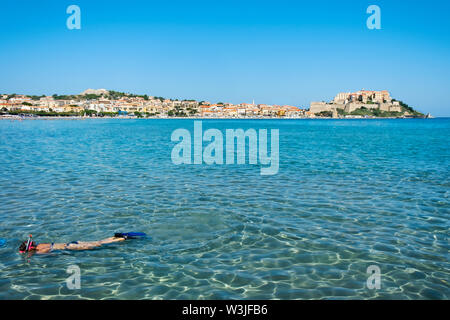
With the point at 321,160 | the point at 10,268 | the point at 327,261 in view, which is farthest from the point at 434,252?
the point at 321,160

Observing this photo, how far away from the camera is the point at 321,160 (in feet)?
83.8

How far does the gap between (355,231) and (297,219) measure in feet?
5.92

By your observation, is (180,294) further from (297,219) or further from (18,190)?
(18,190)

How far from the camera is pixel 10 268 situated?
24.8 ft

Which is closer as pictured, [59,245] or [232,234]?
[59,245]

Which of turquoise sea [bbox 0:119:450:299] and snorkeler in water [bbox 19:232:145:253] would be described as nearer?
turquoise sea [bbox 0:119:450:299]

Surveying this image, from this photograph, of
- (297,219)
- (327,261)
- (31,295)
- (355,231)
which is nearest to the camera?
(31,295)

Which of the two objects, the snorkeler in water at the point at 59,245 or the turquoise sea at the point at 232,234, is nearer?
the turquoise sea at the point at 232,234

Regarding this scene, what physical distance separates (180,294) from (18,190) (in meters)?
11.5

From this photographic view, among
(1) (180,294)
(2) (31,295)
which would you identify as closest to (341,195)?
(1) (180,294)

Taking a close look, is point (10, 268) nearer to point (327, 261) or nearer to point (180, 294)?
point (180, 294)

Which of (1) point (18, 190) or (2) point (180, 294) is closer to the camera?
(2) point (180, 294)
